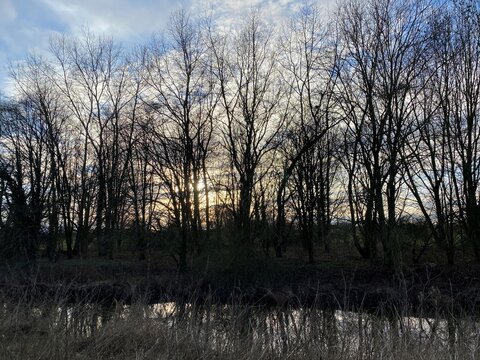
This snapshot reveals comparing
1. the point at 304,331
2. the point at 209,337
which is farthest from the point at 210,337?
the point at 304,331

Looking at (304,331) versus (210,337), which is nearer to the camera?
(210,337)

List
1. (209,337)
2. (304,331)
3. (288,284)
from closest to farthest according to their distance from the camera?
(209,337) → (304,331) → (288,284)

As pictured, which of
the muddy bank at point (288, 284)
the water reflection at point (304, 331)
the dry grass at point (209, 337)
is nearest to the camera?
the dry grass at point (209, 337)

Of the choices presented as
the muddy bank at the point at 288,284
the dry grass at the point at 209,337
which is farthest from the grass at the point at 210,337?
the muddy bank at the point at 288,284

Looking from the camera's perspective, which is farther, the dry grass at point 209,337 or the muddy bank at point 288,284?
the muddy bank at point 288,284

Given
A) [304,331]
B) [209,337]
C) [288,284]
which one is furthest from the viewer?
[288,284]

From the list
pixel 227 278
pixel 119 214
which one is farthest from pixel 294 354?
pixel 119 214

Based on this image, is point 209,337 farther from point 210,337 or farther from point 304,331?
point 304,331

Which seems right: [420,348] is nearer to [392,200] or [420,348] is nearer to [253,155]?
[392,200]

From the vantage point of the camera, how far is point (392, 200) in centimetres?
2247

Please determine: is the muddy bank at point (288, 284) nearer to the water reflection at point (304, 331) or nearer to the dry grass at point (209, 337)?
the water reflection at point (304, 331)

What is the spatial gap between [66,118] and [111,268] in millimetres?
15496

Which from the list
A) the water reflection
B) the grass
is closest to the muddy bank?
the water reflection

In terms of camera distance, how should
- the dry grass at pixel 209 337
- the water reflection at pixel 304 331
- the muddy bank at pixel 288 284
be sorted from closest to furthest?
the dry grass at pixel 209 337, the water reflection at pixel 304 331, the muddy bank at pixel 288 284
